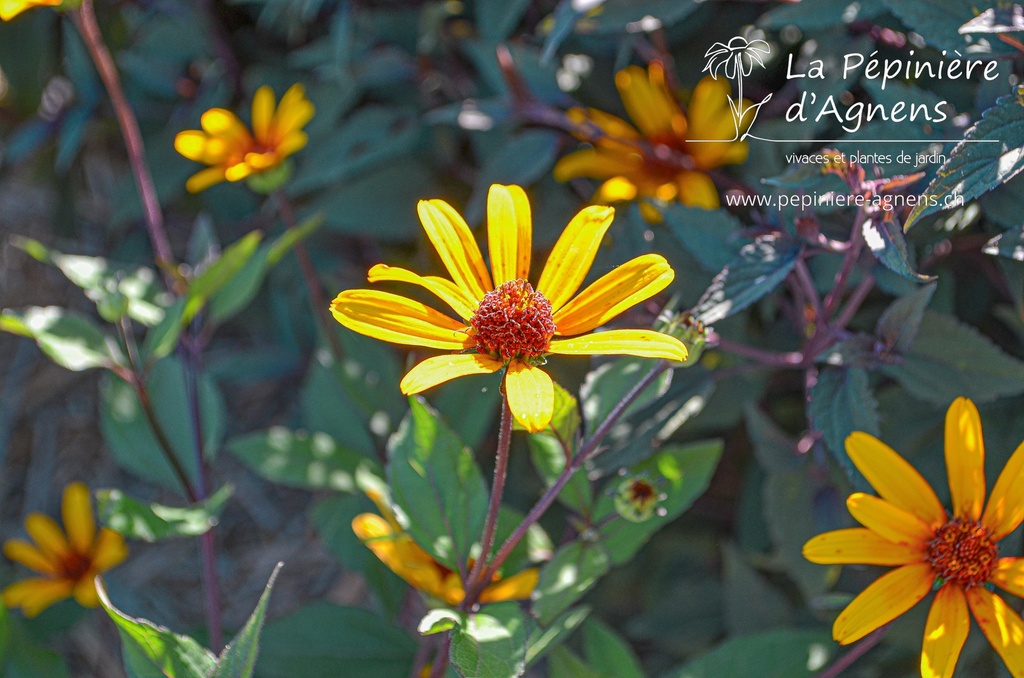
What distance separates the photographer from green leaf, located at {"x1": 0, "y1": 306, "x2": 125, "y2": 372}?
2.86 ft

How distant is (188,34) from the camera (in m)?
1.37

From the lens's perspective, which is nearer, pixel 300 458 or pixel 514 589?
pixel 514 589

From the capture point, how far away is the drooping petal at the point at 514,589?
80cm

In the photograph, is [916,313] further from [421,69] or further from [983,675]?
[421,69]

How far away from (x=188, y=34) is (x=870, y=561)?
4.02 ft

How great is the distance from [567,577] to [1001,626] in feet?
1.09

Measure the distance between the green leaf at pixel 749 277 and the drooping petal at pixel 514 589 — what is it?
0.29m

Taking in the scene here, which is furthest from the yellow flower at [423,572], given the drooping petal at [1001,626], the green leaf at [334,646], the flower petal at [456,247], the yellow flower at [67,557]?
the yellow flower at [67,557]

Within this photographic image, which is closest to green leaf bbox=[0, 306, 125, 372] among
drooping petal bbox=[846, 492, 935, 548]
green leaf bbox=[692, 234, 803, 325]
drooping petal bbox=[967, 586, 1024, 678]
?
green leaf bbox=[692, 234, 803, 325]

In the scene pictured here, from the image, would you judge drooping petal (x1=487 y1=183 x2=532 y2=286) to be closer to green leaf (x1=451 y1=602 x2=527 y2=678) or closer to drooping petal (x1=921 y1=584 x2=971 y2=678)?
green leaf (x1=451 y1=602 x2=527 y2=678)

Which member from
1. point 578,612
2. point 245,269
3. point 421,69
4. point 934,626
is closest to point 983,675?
point 934,626

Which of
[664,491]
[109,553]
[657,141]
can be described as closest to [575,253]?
[664,491]

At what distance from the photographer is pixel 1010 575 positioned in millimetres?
681

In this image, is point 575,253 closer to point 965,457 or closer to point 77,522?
point 965,457
